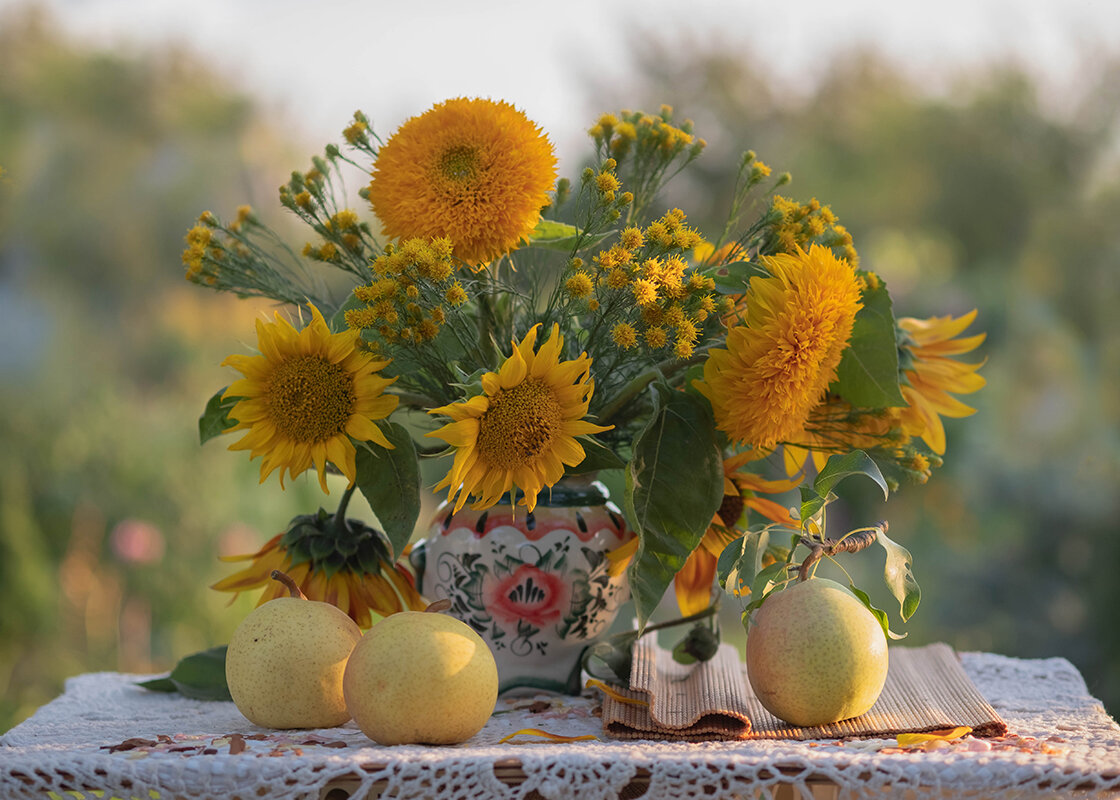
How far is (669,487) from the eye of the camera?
69 centimetres

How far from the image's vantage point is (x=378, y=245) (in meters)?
0.77

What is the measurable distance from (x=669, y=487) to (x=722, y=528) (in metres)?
0.11

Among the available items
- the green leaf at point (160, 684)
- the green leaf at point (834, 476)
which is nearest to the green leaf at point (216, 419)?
the green leaf at point (160, 684)

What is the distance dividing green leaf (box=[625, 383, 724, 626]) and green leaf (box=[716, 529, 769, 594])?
28mm

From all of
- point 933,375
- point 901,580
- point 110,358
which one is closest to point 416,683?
point 901,580

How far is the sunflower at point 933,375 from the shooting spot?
0.78 m

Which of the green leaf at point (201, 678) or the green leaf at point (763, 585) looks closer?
the green leaf at point (763, 585)

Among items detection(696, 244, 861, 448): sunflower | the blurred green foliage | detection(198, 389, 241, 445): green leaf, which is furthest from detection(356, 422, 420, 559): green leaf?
the blurred green foliage

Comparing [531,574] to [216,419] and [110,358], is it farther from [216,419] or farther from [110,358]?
[110,358]

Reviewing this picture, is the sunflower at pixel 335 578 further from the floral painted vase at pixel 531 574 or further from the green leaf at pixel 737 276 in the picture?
the green leaf at pixel 737 276

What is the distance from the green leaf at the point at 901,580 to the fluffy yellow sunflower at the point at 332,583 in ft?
1.17

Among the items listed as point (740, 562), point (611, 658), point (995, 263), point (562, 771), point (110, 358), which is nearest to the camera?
point (562, 771)

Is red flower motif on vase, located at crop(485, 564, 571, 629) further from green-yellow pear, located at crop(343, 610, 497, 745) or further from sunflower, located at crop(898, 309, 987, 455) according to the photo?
sunflower, located at crop(898, 309, 987, 455)

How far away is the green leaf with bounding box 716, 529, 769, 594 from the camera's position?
649 millimetres
